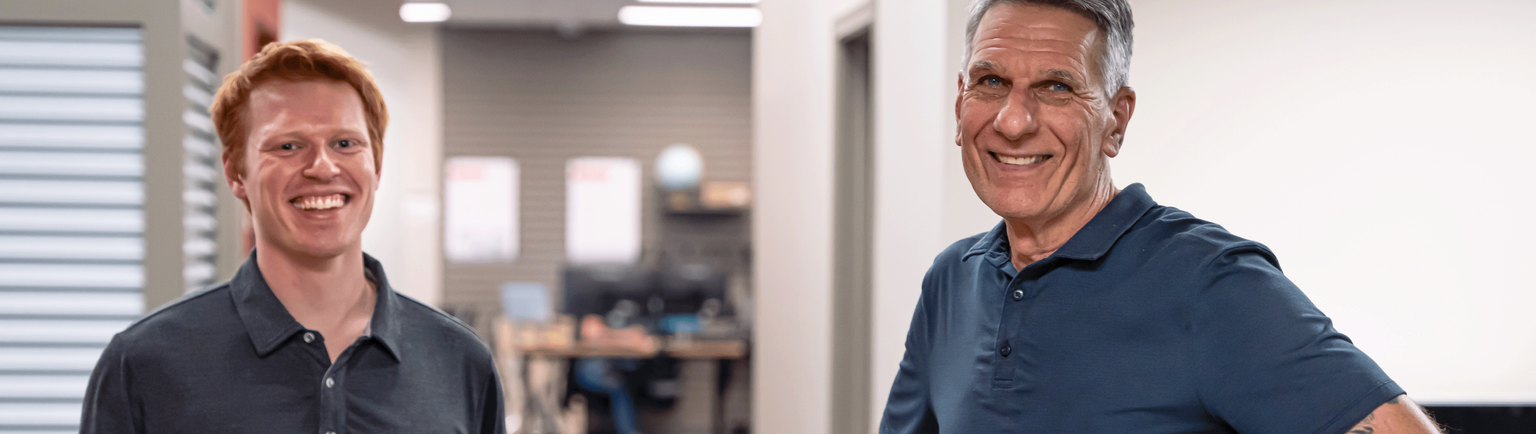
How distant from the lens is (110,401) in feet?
4.31

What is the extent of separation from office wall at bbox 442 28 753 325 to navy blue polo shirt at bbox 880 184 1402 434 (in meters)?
7.41

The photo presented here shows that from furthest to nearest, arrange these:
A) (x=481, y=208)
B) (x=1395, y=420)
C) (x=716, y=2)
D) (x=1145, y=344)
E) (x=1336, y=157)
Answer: (x=481, y=208)
(x=716, y=2)
(x=1336, y=157)
(x=1145, y=344)
(x=1395, y=420)

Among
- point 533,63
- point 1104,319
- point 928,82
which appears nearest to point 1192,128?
point 928,82

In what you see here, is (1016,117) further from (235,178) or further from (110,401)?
(110,401)

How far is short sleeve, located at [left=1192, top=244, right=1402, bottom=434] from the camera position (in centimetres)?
99

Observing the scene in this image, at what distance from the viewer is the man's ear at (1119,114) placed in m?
1.31

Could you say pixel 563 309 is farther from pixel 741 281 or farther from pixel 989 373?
pixel 989 373

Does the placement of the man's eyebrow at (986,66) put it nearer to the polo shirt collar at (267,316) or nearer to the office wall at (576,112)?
the polo shirt collar at (267,316)

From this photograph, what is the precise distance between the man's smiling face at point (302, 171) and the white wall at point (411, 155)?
276 inches

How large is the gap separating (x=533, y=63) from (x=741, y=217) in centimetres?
215

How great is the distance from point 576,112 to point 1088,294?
305 inches

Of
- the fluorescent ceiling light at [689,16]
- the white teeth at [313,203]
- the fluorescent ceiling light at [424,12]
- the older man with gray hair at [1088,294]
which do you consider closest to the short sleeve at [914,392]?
the older man with gray hair at [1088,294]

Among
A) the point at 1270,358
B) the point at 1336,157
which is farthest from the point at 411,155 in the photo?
the point at 1270,358

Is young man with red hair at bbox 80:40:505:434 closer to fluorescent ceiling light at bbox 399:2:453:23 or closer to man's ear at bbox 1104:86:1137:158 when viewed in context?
man's ear at bbox 1104:86:1137:158
